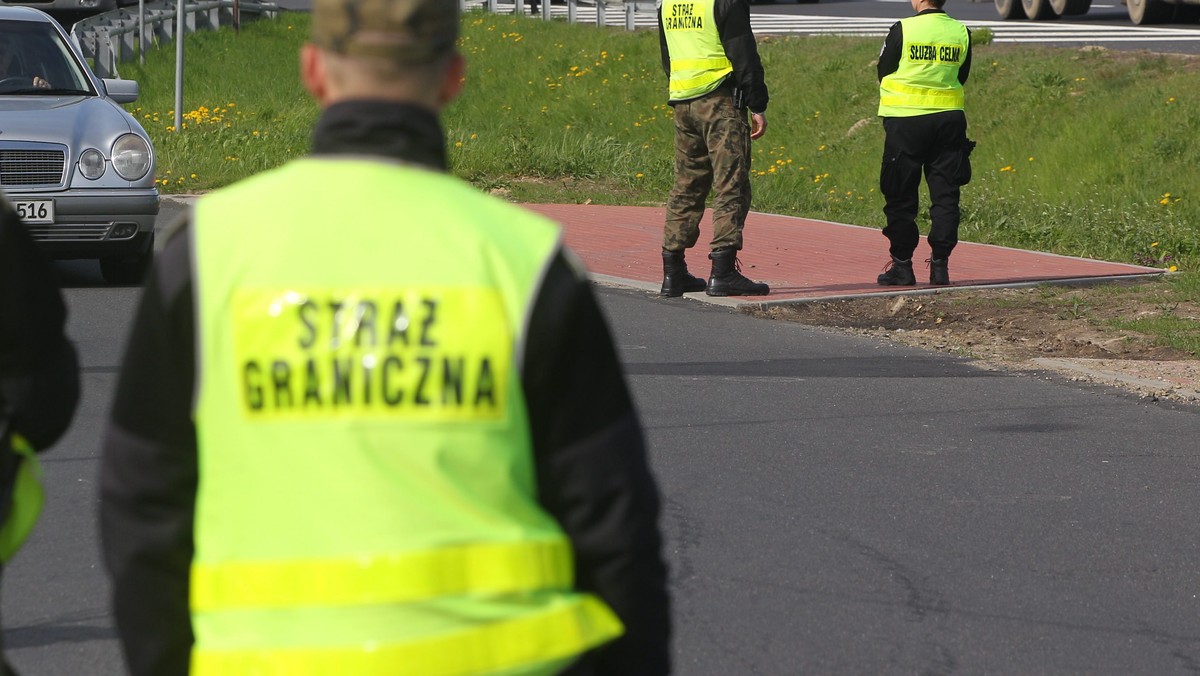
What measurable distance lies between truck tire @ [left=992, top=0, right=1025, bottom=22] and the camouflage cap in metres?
28.5

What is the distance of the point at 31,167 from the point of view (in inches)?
411

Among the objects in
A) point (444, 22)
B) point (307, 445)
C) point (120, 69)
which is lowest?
point (120, 69)

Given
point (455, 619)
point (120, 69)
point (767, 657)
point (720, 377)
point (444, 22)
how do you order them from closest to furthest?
1. point (455, 619)
2. point (444, 22)
3. point (767, 657)
4. point (720, 377)
5. point (120, 69)

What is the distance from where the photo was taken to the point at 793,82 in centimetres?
2319

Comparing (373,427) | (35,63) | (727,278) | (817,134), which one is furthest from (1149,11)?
(373,427)

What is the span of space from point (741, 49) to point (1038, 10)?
1964 cm

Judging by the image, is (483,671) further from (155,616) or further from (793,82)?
(793,82)

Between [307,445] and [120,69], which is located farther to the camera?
[120,69]

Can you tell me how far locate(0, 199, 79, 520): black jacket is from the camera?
2.33 metres

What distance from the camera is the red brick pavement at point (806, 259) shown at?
11523 millimetres

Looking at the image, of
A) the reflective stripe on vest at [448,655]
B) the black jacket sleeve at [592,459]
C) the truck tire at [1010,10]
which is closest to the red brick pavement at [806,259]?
the black jacket sleeve at [592,459]

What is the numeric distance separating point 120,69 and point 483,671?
27.7 meters

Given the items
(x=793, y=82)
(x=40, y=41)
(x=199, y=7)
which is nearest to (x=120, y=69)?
(x=199, y=7)

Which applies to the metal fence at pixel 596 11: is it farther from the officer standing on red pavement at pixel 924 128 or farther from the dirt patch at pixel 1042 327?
the dirt patch at pixel 1042 327
